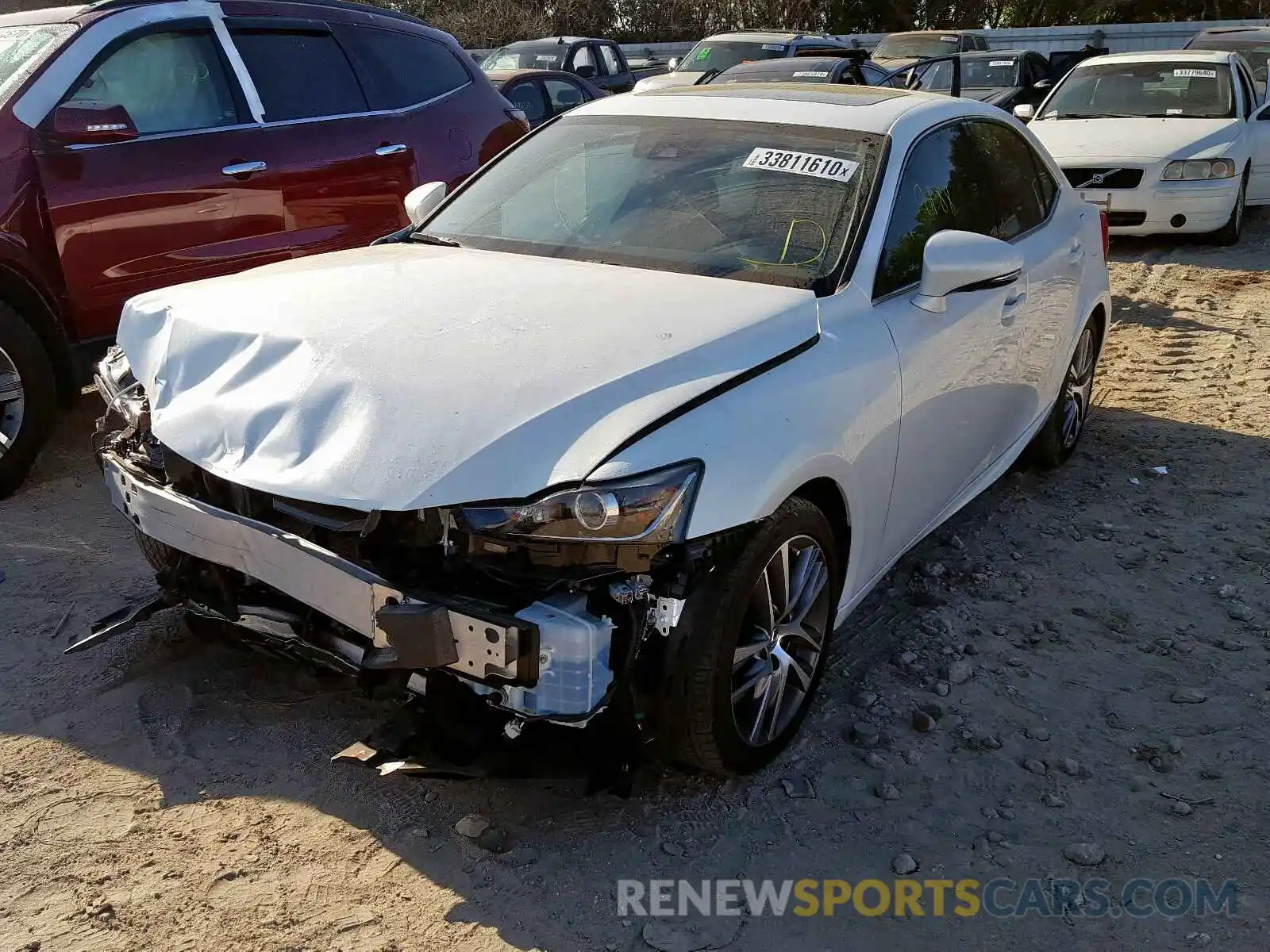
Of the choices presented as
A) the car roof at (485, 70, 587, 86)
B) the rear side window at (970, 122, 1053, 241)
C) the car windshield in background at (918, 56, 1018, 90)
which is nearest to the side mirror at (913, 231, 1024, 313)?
the rear side window at (970, 122, 1053, 241)

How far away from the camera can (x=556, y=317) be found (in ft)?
10.4

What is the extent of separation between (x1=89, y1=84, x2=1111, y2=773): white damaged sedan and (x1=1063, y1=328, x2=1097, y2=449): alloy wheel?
3.86ft

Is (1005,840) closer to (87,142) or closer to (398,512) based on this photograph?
(398,512)

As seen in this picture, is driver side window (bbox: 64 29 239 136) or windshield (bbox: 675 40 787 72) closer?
driver side window (bbox: 64 29 239 136)

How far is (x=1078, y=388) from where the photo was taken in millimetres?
5559

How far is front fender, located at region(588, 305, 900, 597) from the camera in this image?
107 inches

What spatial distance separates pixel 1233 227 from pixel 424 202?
336 inches

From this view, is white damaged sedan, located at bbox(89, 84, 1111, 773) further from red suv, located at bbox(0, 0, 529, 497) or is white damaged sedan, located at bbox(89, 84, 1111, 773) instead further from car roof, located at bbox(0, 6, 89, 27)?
car roof, located at bbox(0, 6, 89, 27)

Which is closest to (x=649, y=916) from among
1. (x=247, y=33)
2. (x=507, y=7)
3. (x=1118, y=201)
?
(x=247, y=33)

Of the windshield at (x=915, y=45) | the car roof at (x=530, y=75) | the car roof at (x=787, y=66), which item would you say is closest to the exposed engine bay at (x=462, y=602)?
the car roof at (x=787, y=66)

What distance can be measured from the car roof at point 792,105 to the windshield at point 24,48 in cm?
248

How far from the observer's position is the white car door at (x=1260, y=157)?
1080 centimetres

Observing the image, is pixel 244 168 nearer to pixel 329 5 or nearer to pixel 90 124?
pixel 90 124

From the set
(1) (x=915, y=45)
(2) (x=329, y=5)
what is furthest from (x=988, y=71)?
(2) (x=329, y=5)
